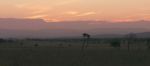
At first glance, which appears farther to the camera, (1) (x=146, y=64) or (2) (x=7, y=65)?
(1) (x=146, y=64)

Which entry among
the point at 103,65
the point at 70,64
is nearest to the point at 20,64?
the point at 70,64

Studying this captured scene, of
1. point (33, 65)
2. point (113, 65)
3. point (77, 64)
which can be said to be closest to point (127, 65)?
point (113, 65)

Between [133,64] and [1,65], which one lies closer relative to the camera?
[1,65]

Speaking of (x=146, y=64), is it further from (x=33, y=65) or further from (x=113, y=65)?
Result: (x=33, y=65)

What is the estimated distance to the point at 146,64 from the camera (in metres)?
34.8

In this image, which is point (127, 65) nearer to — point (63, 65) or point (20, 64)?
point (63, 65)

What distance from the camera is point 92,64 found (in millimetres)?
34719

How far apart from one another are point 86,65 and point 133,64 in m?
3.69

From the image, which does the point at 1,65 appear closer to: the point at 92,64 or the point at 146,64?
the point at 92,64

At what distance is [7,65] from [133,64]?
8541 millimetres

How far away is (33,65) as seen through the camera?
3431cm

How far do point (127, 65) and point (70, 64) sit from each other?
12.0 ft

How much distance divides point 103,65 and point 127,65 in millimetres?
1624

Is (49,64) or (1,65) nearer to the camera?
(1,65)
